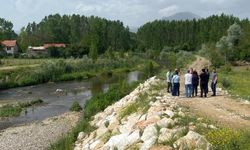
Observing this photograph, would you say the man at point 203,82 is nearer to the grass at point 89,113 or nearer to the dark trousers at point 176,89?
the dark trousers at point 176,89

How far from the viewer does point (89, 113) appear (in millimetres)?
42094

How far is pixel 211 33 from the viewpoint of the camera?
13975 cm

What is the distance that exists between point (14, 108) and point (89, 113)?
13.2 m

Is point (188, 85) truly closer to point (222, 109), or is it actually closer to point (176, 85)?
point (176, 85)

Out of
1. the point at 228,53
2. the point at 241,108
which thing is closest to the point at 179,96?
the point at 241,108

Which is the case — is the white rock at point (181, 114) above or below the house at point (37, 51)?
above

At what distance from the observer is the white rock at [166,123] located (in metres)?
21.3

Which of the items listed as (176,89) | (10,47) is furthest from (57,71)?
(176,89)

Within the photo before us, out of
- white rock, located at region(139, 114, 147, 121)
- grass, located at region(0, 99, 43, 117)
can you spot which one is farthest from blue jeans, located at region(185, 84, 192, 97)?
grass, located at region(0, 99, 43, 117)

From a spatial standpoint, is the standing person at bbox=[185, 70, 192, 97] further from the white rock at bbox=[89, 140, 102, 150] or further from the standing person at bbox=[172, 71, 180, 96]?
the white rock at bbox=[89, 140, 102, 150]

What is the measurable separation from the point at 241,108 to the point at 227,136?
334 inches

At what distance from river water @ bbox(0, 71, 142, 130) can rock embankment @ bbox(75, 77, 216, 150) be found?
17822 mm

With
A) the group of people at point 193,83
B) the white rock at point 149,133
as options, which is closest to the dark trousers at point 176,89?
the group of people at point 193,83

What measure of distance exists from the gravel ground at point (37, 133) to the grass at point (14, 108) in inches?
233
